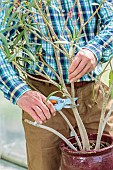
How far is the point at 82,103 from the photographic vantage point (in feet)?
5.50

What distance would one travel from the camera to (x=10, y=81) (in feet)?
5.01

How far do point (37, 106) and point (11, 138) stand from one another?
1.56m

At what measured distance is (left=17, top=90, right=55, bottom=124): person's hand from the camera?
1403 millimetres

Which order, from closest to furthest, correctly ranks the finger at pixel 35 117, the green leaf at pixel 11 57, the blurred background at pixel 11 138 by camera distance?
the green leaf at pixel 11 57, the finger at pixel 35 117, the blurred background at pixel 11 138

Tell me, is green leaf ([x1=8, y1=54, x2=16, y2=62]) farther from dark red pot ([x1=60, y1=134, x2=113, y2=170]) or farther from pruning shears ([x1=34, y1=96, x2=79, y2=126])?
dark red pot ([x1=60, y1=134, x2=113, y2=170])

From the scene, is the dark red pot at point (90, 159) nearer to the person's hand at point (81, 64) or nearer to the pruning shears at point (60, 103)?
the pruning shears at point (60, 103)

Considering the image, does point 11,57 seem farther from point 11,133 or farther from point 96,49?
point 11,133

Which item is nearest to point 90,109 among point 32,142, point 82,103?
point 82,103

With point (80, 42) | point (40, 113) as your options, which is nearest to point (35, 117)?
point (40, 113)

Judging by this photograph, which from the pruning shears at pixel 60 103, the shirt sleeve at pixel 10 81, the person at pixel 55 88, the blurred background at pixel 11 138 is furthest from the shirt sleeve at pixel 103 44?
the blurred background at pixel 11 138

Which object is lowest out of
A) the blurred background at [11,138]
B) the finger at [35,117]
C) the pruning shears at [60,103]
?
the blurred background at [11,138]

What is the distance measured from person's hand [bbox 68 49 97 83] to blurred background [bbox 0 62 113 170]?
1565 millimetres

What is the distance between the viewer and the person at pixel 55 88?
1.45 metres

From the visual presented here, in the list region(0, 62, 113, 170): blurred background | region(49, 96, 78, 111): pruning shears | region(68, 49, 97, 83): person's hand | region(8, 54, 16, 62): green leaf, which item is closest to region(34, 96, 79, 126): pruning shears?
region(49, 96, 78, 111): pruning shears
